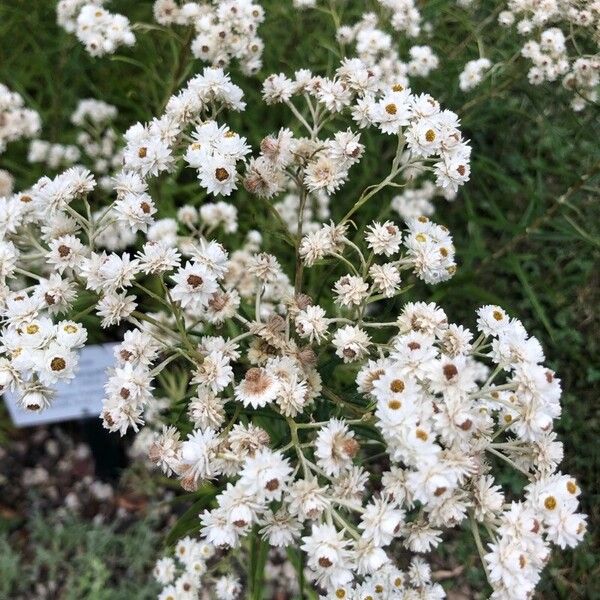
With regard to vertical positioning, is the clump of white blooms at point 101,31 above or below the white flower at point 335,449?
above

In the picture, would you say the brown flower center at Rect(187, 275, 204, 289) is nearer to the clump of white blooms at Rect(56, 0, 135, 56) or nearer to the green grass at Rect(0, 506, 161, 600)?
the clump of white blooms at Rect(56, 0, 135, 56)

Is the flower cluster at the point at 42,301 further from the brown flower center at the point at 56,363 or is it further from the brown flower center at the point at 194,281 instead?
the brown flower center at the point at 194,281

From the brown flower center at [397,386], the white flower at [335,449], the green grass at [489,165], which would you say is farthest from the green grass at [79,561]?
the brown flower center at [397,386]

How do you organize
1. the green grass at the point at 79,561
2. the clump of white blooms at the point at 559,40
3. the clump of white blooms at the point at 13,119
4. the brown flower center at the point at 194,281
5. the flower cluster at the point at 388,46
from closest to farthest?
the brown flower center at the point at 194,281 → the clump of white blooms at the point at 559,40 → the flower cluster at the point at 388,46 → the clump of white blooms at the point at 13,119 → the green grass at the point at 79,561

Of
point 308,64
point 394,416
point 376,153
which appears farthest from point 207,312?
point 308,64

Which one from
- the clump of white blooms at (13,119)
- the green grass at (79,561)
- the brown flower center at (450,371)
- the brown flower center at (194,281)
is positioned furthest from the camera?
the green grass at (79,561)

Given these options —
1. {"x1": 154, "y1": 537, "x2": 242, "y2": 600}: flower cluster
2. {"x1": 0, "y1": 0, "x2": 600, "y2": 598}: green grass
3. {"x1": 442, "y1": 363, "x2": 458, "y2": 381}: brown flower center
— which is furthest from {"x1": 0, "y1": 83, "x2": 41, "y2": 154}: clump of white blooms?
{"x1": 442, "y1": 363, "x2": 458, "y2": 381}: brown flower center

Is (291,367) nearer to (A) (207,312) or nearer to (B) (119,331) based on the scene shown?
(A) (207,312)
